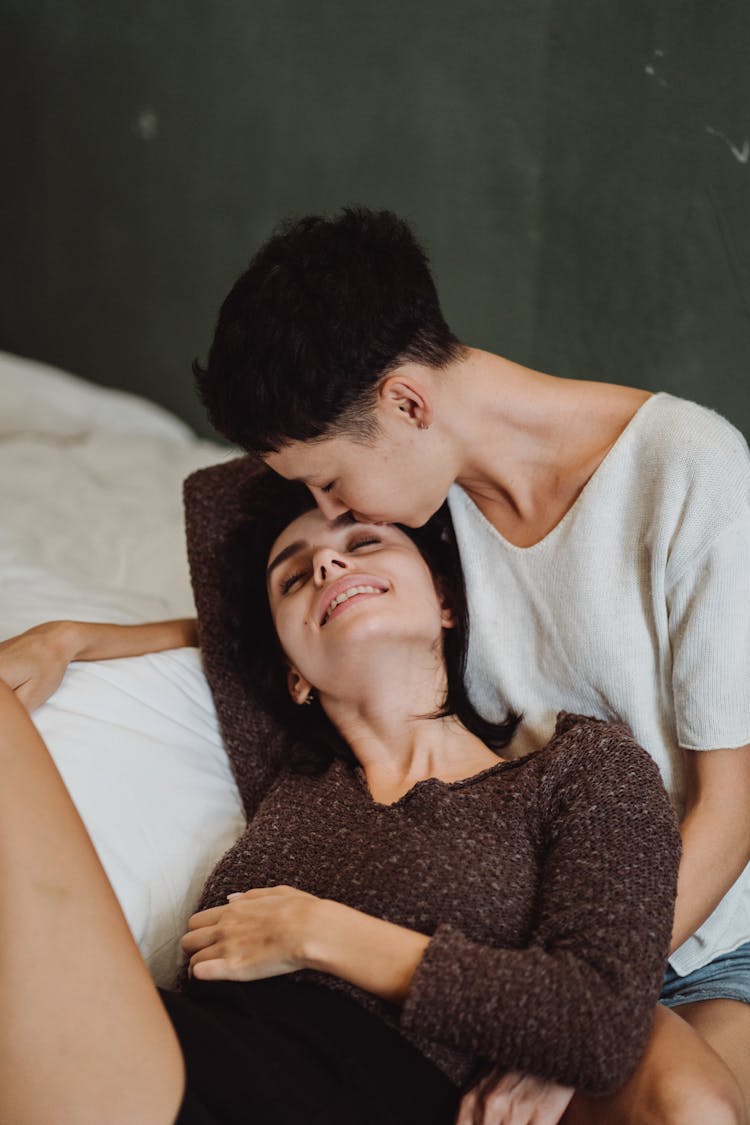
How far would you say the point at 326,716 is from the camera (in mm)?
1614

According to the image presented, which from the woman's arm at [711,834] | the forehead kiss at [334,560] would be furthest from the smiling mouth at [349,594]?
the woman's arm at [711,834]

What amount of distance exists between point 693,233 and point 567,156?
0.42 metres

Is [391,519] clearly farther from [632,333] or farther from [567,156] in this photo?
[567,156]

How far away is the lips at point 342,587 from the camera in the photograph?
1.48 meters

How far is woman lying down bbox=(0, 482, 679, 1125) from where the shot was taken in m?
1.05

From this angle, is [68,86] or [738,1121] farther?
[68,86]

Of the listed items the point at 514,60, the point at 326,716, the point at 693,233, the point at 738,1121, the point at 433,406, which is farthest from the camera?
the point at 514,60

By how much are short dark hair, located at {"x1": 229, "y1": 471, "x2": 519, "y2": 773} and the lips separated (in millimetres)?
152

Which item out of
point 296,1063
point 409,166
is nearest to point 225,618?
point 296,1063

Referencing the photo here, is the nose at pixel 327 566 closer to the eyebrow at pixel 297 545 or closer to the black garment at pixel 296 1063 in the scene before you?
the eyebrow at pixel 297 545

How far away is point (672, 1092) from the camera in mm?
1074

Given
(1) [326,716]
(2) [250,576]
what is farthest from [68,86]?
(1) [326,716]

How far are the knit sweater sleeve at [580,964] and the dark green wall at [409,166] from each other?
1101mm

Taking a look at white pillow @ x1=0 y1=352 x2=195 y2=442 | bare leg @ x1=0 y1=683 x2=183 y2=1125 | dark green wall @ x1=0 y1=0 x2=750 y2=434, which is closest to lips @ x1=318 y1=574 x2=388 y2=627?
bare leg @ x1=0 y1=683 x2=183 y2=1125
